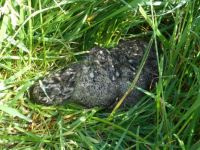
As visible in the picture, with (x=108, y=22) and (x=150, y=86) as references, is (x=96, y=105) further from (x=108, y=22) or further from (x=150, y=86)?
(x=108, y=22)

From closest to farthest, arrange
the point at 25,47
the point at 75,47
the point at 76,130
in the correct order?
1. the point at 76,130
2. the point at 25,47
3. the point at 75,47

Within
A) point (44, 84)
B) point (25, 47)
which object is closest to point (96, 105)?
point (44, 84)

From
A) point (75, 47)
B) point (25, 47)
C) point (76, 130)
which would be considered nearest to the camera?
point (76, 130)

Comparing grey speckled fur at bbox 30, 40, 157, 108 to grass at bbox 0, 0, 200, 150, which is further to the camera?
grey speckled fur at bbox 30, 40, 157, 108

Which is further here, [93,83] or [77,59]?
[77,59]

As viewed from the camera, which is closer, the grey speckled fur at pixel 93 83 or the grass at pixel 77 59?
the grass at pixel 77 59
